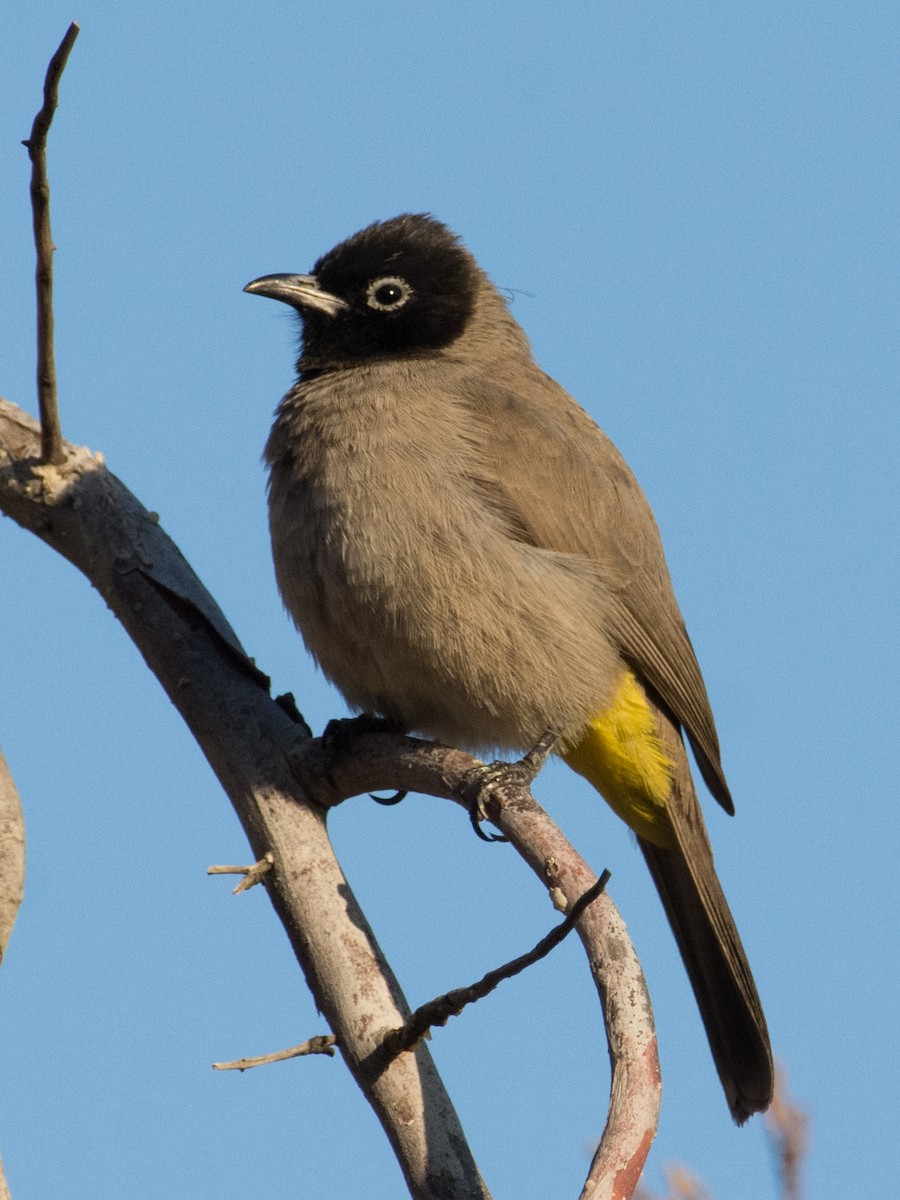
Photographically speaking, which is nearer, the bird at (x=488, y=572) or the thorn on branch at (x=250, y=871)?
the thorn on branch at (x=250, y=871)

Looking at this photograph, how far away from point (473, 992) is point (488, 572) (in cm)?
228

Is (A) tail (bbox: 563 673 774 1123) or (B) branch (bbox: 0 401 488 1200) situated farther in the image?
(A) tail (bbox: 563 673 774 1123)

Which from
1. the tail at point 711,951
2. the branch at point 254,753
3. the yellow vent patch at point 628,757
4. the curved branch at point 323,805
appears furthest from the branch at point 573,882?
the tail at point 711,951

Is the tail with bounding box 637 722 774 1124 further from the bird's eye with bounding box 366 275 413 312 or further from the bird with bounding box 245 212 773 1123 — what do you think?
the bird's eye with bounding box 366 275 413 312

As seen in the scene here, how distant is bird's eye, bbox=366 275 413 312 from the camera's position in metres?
6.70

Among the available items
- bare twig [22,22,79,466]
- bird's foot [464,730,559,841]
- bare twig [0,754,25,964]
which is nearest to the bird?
bird's foot [464,730,559,841]

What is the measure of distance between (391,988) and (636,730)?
2068 mm

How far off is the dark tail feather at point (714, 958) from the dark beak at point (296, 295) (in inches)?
95.1

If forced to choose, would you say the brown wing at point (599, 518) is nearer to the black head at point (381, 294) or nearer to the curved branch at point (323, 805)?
the black head at point (381, 294)

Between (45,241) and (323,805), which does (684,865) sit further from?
(45,241)

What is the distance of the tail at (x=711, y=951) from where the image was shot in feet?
19.2

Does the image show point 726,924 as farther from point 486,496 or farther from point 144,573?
point 144,573

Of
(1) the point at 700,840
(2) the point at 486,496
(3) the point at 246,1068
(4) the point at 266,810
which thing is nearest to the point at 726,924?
(1) the point at 700,840

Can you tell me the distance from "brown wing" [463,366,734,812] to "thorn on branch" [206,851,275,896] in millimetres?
1802
